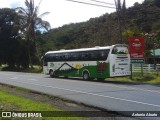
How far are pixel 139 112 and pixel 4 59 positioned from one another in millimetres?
56346

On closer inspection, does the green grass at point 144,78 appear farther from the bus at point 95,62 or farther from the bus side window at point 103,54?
the bus side window at point 103,54

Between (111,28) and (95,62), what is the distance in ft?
80.5

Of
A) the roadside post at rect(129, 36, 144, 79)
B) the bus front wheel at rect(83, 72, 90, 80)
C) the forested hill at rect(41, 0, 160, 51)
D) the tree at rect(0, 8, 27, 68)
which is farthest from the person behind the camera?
the tree at rect(0, 8, 27, 68)

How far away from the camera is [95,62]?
29875mm

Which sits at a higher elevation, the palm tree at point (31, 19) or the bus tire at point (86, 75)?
the palm tree at point (31, 19)

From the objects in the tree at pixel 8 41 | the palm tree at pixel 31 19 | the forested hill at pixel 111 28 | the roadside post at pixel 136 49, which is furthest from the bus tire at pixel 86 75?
the tree at pixel 8 41

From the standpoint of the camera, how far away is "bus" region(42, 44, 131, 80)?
93.5ft

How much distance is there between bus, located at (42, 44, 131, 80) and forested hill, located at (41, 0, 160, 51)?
807 cm

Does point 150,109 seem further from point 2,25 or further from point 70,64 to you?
point 2,25

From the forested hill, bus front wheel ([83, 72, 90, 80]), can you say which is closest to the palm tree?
the forested hill

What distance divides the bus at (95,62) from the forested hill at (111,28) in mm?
8069

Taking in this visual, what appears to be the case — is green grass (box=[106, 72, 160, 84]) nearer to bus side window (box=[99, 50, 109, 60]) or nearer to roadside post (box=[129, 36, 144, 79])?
roadside post (box=[129, 36, 144, 79])

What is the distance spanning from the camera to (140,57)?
1156 inches

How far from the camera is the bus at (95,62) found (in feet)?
93.5
